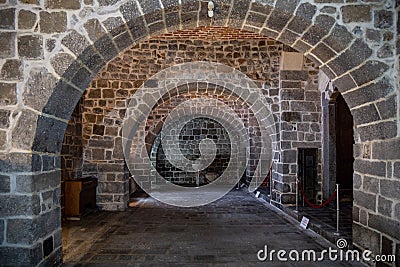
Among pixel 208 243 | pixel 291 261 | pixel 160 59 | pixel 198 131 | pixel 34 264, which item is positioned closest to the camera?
pixel 34 264

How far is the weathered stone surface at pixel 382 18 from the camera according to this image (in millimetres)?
3363

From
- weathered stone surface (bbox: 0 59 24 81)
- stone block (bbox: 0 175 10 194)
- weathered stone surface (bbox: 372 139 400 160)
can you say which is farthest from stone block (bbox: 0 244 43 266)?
weathered stone surface (bbox: 372 139 400 160)

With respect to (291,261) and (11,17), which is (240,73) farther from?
(11,17)

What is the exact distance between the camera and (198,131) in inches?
510

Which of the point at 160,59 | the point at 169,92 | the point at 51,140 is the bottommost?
the point at 51,140

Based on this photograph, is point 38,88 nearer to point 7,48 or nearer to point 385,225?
point 7,48

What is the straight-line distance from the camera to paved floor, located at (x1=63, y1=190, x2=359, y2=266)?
3.92 metres

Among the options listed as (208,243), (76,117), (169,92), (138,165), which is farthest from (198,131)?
(208,243)

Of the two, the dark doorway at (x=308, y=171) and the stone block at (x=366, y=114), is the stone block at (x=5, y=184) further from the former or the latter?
the dark doorway at (x=308, y=171)

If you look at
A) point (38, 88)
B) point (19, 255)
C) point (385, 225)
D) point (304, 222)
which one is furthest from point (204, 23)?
→ point (304, 222)

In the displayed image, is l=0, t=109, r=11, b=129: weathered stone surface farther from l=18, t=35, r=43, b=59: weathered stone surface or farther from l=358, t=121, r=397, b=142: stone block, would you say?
l=358, t=121, r=397, b=142: stone block

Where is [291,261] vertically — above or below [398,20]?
below

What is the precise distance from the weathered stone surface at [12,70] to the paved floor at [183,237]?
6.72ft

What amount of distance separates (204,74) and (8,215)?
5.34m
